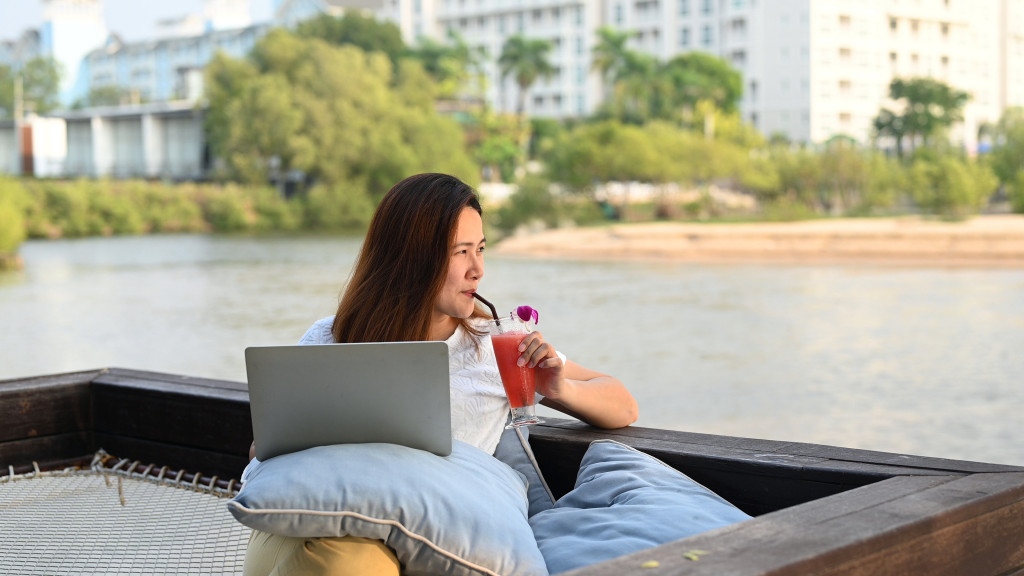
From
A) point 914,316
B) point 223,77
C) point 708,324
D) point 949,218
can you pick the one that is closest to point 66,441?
point 708,324

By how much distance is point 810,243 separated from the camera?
67.4 feet

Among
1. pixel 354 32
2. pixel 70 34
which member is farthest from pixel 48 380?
pixel 70 34

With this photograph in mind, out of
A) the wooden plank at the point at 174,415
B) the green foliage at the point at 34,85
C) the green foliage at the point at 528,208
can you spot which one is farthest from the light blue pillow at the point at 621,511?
the green foliage at the point at 34,85

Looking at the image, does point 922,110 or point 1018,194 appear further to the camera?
point 922,110

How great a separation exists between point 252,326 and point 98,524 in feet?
36.1

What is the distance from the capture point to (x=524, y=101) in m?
53.0

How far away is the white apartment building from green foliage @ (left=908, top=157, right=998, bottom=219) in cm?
1778

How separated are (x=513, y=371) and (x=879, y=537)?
640mm

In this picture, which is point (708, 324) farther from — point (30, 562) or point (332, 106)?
point (332, 106)

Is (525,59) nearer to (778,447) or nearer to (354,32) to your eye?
(354,32)

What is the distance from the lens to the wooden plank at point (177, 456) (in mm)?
2303

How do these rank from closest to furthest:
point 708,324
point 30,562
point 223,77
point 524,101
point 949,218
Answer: point 30,562, point 708,324, point 949,218, point 223,77, point 524,101

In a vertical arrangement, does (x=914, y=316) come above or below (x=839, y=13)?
below

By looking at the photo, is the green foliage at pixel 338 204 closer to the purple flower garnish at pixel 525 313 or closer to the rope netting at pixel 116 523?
the rope netting at pixel 116 523
